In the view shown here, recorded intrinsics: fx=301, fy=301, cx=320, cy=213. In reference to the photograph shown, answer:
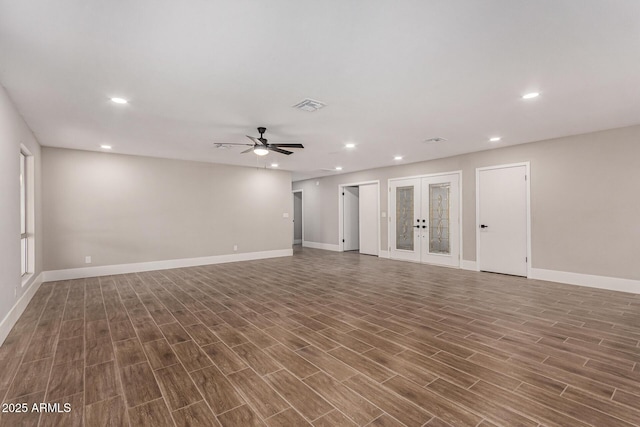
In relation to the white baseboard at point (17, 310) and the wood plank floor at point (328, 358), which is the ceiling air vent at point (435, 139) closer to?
the wood plank floor at point (328, 358)

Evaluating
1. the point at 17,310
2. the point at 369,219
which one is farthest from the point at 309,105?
the point at 369,219

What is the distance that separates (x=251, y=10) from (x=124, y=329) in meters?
3.38

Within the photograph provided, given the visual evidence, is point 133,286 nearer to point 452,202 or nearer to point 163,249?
point 163,249

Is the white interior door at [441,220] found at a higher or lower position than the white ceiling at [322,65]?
lower

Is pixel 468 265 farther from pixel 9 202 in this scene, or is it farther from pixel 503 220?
pixel 9 202

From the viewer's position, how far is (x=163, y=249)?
694cm

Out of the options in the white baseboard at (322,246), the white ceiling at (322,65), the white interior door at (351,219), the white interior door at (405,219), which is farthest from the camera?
the white baseboard at (322,246)

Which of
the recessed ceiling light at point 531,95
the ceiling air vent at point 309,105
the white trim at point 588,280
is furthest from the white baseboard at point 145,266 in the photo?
the recessed ceiling light at point 531,95

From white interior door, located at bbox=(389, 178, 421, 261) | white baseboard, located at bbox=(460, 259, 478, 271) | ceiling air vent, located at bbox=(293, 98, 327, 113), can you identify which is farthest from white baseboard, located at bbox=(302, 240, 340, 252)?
ceiling air vent, located at bbox=(293, 98, 327, 113)

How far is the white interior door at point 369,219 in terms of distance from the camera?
892cm

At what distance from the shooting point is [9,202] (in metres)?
3.32

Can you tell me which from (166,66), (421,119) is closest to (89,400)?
(166,66)

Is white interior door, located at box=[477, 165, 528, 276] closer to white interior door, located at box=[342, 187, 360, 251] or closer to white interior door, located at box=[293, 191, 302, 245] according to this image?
white interior door, located at box=[342, 187, 360, 251]

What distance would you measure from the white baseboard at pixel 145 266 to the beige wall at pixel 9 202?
1.77m
